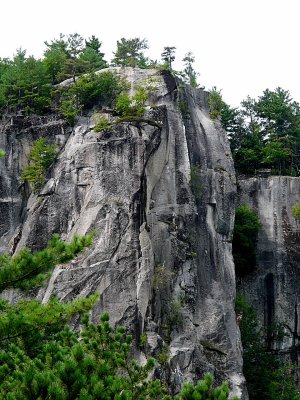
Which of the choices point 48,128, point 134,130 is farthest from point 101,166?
point 48,128

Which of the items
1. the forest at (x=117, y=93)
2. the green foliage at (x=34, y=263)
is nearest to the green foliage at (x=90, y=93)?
the forest at (x=117, y=93)

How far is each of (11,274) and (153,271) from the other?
1334cm

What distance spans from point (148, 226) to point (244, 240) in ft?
28.9

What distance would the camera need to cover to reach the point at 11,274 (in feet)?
41.0

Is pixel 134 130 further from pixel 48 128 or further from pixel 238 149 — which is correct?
pixel 238 149

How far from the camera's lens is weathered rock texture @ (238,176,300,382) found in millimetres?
32875

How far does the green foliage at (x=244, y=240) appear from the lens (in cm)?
3347

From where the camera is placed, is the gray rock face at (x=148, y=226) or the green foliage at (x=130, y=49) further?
the green foliage at (x=130, y=49)

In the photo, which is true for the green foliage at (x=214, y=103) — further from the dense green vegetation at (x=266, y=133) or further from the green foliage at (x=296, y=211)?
the green foliage at (x=296, y=211)

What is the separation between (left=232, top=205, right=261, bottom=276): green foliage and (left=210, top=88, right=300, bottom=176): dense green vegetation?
4.30 m

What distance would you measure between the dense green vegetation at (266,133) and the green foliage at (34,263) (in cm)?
2468

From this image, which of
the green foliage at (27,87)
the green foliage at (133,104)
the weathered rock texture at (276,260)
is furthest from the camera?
the weathered rock texture at (276,260)

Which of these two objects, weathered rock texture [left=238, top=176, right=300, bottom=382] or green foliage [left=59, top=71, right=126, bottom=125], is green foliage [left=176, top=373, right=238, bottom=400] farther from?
weathered rock texture [left=238, top=176, right=300, bottom=382]

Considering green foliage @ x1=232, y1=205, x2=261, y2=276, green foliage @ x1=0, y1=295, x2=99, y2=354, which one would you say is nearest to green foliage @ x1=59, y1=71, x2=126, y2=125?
green foliage @ x1=232, y1=205, x2=261, y2=276
